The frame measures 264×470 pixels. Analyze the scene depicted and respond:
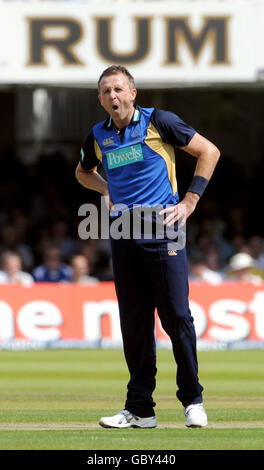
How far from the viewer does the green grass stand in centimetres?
688

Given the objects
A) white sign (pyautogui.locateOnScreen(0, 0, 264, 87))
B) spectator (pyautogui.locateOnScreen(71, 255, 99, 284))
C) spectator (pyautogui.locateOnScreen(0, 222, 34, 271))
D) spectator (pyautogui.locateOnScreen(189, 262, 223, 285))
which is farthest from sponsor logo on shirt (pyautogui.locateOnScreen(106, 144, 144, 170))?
white sign (pyautogui.locateOnScreen(0, 0, 264, 87))

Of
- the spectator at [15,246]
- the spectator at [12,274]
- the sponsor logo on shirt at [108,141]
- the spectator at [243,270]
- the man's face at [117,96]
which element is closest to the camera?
the man's face at [117,96]

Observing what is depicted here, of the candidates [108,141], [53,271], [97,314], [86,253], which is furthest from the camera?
[86,253]

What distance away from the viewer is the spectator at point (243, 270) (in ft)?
58.9

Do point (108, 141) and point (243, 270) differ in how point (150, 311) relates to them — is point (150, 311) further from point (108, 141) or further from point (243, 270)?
point (243, 270)

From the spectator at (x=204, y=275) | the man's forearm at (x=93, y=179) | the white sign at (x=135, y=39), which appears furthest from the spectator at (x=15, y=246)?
the man's forearm at (x=93, y=179)

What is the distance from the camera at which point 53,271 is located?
18.1m

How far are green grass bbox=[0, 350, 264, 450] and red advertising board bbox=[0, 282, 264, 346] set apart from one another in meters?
0.32

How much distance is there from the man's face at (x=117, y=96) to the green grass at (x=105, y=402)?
208cm

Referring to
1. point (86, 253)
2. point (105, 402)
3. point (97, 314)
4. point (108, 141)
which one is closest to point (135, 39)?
point (86, 253)

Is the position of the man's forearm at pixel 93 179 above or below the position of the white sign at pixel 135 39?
below

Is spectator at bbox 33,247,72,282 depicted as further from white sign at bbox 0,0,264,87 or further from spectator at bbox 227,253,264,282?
white sign at bbox 0,0,264,87

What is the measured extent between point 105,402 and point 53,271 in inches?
325

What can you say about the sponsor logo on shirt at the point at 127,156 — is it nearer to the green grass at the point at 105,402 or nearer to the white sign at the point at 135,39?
the green grass at the point at 105,402
